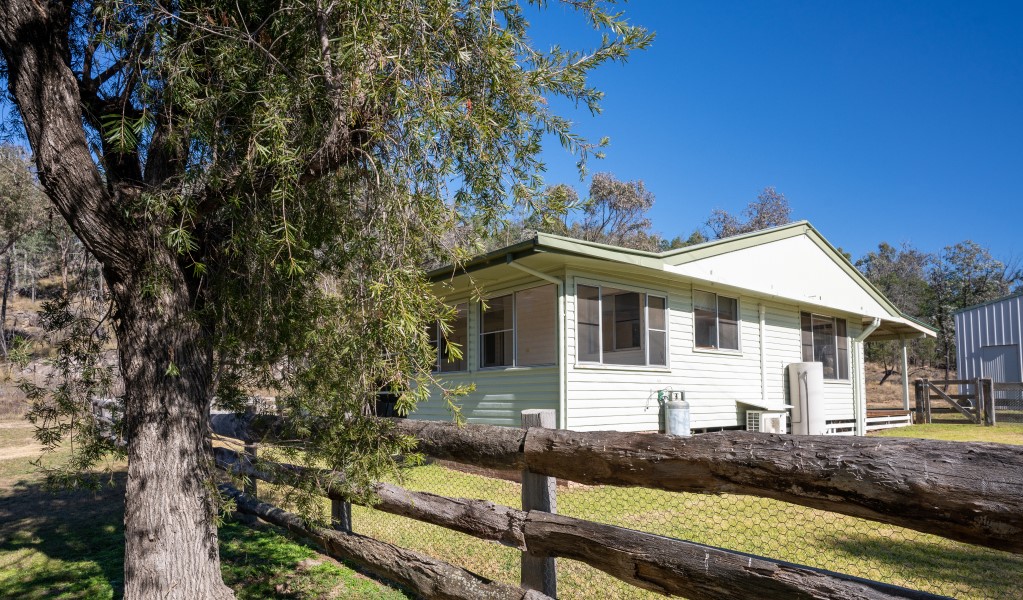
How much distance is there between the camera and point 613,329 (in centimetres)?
1538

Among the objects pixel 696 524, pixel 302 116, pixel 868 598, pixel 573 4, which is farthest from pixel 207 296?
pixel 696 524

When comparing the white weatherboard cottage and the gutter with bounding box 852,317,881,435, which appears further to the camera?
the gutter with bounding box 852,317,881,435

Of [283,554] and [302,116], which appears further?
[283,554]

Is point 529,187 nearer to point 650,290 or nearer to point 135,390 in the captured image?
point 135,390

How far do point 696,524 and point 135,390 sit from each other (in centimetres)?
518

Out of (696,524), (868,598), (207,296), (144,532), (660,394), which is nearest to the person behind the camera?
(868,598)

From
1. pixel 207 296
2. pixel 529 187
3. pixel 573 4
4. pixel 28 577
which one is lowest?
pixel 28 577

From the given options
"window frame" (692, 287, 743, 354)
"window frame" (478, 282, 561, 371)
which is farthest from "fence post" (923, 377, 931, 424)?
"window frame" (478, 282, 561, 371)

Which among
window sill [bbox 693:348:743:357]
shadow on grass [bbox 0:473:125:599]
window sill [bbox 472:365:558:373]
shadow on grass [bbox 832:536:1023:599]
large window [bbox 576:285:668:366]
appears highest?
large window [bbox 576:285:668:366]

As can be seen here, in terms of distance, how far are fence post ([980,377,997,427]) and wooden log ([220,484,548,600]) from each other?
2090 centimetres

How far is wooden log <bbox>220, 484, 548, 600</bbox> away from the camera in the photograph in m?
3.61

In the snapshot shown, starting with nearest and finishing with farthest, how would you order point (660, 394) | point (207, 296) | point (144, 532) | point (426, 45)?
1. point (426, 45)
2. point (144, 532)
3. point (207, 296)
4. point (660, 394)

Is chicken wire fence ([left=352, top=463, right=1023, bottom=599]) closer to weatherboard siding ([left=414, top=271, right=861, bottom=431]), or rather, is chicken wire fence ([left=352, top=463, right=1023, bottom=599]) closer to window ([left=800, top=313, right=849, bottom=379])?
→ weatherboard siding ([left=414, top=271, right=861, bottom=431])

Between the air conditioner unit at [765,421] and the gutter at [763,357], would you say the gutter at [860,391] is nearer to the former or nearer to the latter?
the air conditioner unit at [765,421]
